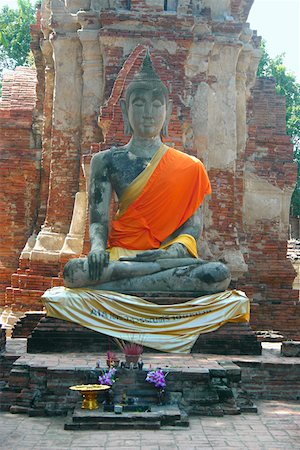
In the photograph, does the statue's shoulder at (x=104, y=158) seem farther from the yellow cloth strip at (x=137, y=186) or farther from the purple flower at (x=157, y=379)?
the purple flower at (x=157, y=379)

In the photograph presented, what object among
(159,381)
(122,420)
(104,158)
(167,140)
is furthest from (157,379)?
(167,140)

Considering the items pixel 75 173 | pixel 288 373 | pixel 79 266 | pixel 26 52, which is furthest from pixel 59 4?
pixel 26 52

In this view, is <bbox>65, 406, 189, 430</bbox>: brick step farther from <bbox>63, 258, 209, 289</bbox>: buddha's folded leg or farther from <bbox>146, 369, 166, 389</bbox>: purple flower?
<bbox>63, 258, 209, 289</bbox>: buddha's folded leg

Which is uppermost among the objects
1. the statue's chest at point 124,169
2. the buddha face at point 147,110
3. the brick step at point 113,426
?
the buddha face at point 147,110

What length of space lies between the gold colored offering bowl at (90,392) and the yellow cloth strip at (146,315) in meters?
1.93

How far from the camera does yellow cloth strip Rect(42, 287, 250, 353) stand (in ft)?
27.2

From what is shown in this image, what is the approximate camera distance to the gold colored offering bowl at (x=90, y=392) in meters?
6.18

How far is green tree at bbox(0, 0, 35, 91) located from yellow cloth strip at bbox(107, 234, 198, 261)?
18.7 meters

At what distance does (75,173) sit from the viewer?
42.6 feet

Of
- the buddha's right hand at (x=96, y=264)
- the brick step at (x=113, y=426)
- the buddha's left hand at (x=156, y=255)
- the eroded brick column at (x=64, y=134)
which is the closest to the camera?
the brick step at (x=113, y=426)

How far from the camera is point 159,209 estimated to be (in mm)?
9336

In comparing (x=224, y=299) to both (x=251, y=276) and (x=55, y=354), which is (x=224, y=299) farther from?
(x=251, y=276)

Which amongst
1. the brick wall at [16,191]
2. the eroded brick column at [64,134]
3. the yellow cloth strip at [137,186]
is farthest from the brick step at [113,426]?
the brick wall at [16,191]

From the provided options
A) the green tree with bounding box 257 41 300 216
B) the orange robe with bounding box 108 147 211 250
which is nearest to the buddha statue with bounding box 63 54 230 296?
the orange robe with bounding box 108 147 211 250
